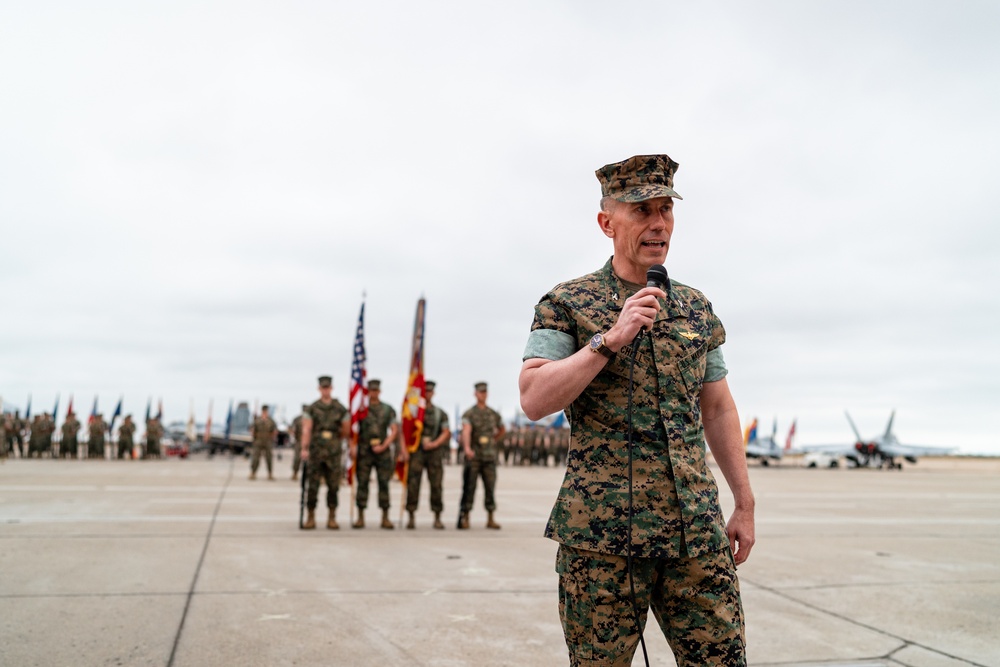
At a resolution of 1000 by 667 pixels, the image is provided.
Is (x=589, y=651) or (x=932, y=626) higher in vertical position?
(x=589, y=651)

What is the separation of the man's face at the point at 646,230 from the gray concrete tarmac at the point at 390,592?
9.37ft

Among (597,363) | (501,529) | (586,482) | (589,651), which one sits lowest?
(501,529)

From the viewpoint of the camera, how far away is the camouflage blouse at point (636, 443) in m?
2.19

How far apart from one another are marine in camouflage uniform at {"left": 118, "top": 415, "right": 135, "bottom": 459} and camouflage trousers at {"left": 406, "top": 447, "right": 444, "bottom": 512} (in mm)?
24546

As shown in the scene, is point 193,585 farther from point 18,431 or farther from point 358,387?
point 18,431

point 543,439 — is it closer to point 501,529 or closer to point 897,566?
point 501,529

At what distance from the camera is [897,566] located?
303 inches

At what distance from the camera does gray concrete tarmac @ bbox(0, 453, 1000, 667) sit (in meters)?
4.47

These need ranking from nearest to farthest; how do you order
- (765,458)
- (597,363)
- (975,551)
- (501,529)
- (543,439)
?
(597,363), (975,551), (501,529), (543,439), (765,458)

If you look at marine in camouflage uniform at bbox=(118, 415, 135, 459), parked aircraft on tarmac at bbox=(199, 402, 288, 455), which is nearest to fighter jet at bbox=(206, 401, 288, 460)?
parked aircraft on tarmac at bbox=(199, 402, 288, 455)

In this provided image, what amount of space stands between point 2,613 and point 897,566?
25.6ft

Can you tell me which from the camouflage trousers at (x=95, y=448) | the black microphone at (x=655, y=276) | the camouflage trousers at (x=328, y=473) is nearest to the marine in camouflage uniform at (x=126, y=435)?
the camouflage trousers at (x=95, y=448)

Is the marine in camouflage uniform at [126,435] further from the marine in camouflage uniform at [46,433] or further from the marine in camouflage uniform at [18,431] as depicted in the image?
the marine in camouflage uniform at [18,431]

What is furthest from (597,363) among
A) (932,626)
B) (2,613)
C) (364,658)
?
(2,613)
